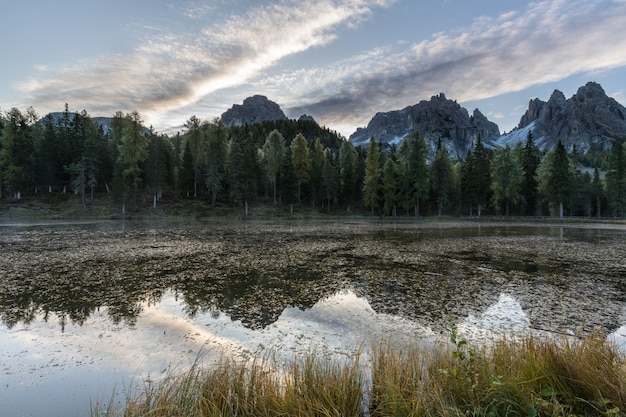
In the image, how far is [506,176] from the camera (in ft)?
204

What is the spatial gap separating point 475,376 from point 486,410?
1.48ft

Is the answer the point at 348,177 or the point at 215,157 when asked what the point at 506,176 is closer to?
the point at 348,177

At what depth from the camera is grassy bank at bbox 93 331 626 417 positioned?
3.88 metres

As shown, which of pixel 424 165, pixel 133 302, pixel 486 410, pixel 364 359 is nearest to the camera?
Answer: pixel 486 410

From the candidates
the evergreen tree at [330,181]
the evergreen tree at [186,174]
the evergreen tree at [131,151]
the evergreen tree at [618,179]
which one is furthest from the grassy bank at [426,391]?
the evergreen tree at [618,179]

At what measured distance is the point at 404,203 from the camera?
6662cm

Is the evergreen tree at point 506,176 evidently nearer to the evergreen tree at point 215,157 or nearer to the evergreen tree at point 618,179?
the evergreen tree at point 618,179

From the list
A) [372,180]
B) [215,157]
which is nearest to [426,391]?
[372,180]

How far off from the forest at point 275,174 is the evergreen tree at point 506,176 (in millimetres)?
208

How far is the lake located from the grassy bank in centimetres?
96

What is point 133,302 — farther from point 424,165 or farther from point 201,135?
point 201,135

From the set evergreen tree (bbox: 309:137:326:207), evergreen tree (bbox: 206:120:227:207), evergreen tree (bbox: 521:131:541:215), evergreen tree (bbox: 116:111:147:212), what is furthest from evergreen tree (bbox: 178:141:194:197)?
evergreen tree (bbox: 521:131:541:215)

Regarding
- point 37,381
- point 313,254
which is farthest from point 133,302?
point 313,254

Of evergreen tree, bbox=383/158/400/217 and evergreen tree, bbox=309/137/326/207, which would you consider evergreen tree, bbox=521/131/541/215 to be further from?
evergreen tree, bbox=309/137/326/207
